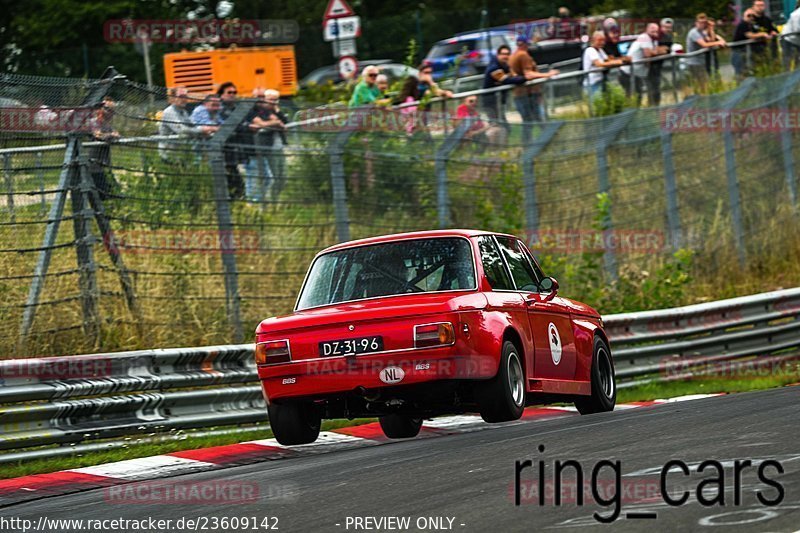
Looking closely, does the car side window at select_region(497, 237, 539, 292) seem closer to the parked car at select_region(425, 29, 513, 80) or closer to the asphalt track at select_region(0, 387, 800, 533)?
the asphalt track at select_region(0, 387, 800, 533)

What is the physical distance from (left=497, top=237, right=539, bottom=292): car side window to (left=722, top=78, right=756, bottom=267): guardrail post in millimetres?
9962

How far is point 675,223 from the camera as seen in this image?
69.2 ft

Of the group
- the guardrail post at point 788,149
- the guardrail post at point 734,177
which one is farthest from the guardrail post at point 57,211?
the guardrail post at point 788,149

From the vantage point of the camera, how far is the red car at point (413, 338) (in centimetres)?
1025

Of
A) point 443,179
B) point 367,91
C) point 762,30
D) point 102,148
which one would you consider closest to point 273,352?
point 102,148

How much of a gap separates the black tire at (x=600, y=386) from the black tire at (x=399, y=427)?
1398 mm

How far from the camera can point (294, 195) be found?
15906 mm

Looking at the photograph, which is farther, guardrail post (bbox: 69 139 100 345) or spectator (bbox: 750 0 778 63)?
spectator (bbox: 750 0 778 63)

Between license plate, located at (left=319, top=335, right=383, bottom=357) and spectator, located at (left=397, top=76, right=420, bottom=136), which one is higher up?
spectator, located at (left=397, top=76, right=420, bottom=136)

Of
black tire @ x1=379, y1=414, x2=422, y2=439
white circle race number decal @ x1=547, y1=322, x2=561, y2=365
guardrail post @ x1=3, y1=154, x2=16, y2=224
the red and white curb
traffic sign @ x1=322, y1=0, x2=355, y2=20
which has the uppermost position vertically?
traffic sign @ x1=322, y1=0, x2=355, y2=20

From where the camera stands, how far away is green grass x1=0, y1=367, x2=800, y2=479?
422 inches

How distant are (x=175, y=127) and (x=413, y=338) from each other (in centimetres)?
543

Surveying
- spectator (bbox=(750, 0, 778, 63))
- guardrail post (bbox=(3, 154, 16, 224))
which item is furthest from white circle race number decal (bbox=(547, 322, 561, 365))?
spectator (bbox=(750, 0, 778, 63))

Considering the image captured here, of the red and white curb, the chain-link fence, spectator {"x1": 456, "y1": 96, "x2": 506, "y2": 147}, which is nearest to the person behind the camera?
the red and white curb
